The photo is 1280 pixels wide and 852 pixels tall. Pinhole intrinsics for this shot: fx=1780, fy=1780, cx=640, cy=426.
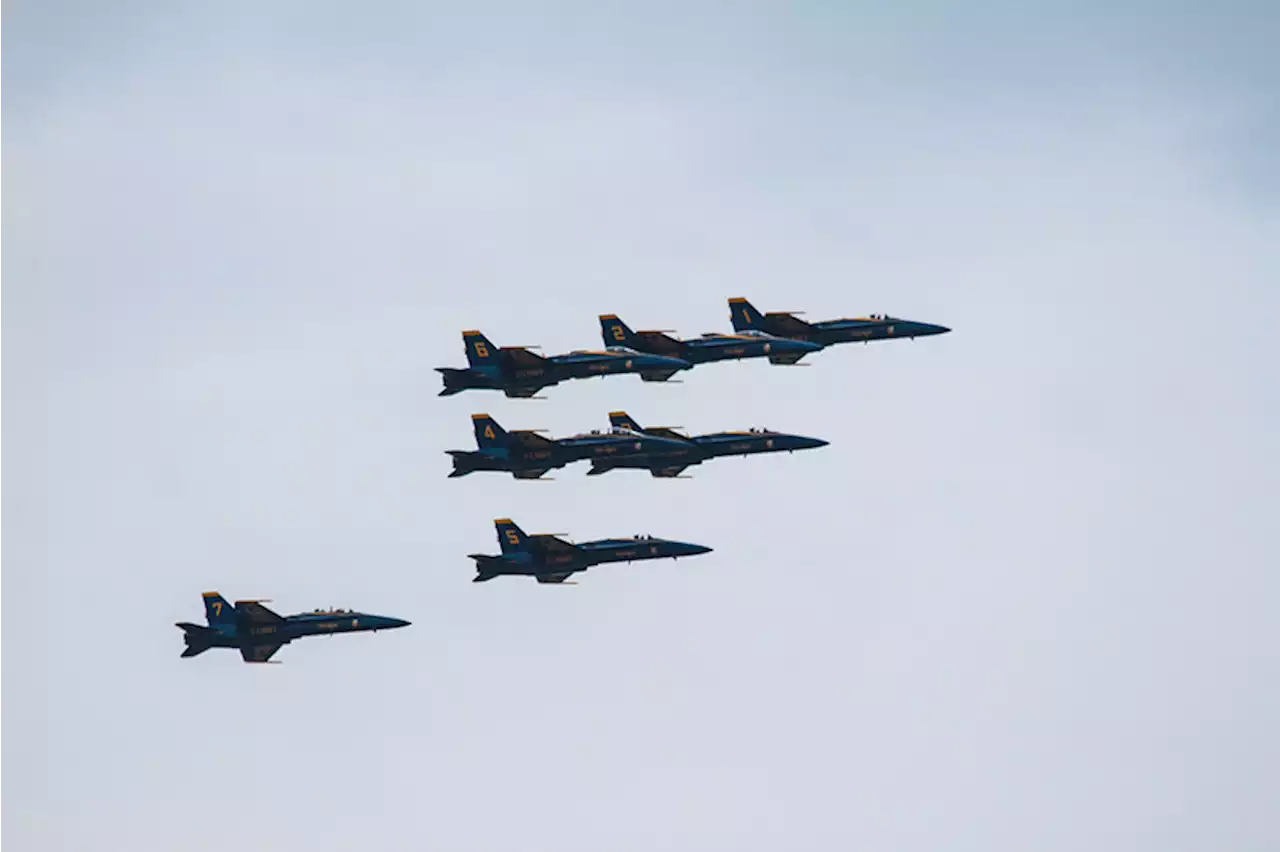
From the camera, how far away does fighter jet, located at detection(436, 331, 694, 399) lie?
164875mm

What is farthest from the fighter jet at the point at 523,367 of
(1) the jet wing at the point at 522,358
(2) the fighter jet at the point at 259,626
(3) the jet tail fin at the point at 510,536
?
(2) the fighter jet at the point at 259,626

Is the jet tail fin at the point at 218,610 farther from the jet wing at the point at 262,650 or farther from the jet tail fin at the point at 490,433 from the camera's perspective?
the jet tail fin at the point at 490,433

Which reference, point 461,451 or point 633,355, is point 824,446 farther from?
point 461,451

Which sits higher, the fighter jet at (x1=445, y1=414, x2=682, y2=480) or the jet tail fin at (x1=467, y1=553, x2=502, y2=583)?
the fighter jet at (x1=445, y1=414, x2=682, y2=480)

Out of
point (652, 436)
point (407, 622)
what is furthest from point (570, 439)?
point (407, 622)

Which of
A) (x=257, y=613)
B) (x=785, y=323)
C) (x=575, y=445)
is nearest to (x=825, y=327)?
(x=785, y=323)

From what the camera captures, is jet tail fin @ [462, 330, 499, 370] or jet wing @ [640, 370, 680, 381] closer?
jet tail fin @ [462, 330, 499, 370]

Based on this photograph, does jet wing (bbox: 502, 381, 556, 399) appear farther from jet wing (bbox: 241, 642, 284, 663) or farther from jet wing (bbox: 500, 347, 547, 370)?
jet wing (bbox: 241, 642, 284, 663)

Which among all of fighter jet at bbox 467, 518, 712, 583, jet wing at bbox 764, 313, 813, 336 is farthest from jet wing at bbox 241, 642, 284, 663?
jet wing at bbox 764, 313, 813, 336

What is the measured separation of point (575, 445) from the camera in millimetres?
169000

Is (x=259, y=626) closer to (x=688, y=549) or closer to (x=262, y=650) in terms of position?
(x=262, y=650)

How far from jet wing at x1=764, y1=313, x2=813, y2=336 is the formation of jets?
0.10 m

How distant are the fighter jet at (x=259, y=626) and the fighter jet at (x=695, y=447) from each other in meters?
27.2

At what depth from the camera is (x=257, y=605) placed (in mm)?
173500
